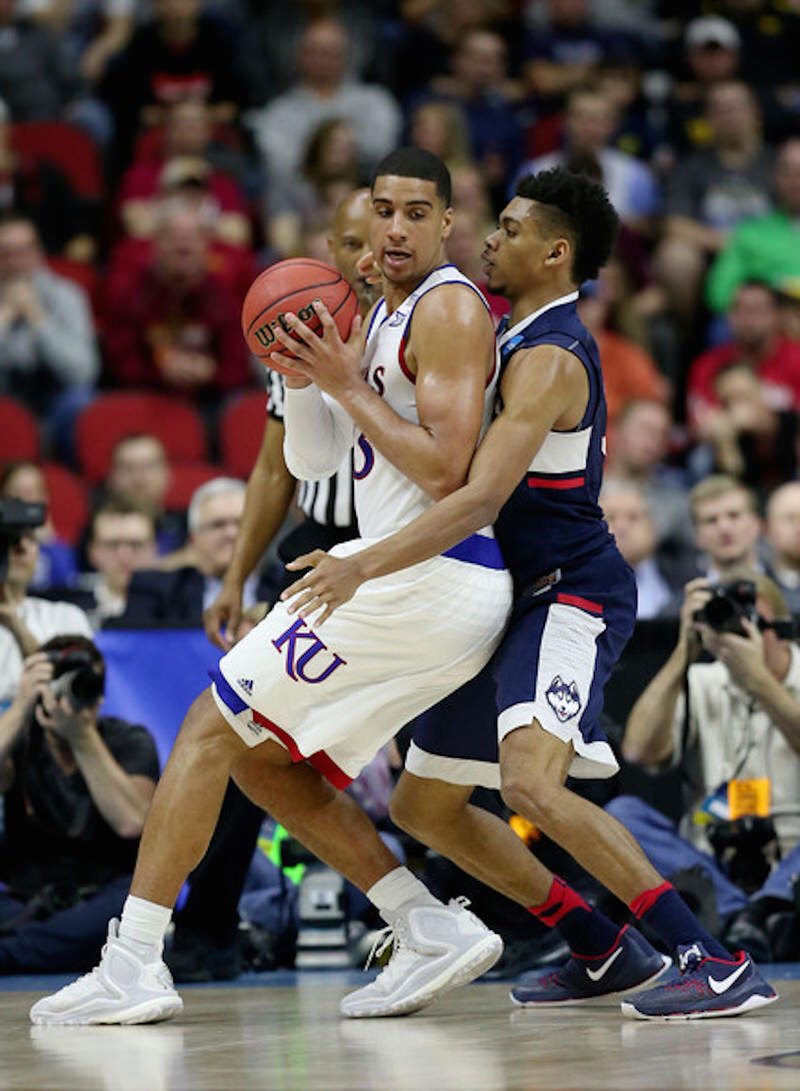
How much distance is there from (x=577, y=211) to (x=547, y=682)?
4.25ft

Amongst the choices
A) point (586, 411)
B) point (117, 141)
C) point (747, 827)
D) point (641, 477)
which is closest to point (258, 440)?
point (641, 477)

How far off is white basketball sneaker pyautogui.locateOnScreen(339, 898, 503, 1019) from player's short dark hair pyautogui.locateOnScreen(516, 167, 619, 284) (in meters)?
1.78

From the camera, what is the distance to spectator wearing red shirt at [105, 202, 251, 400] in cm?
1082

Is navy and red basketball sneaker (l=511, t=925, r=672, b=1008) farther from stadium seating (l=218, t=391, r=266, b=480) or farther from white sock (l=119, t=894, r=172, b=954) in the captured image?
stadium seating (l=218, t=391, r=266, b=480)

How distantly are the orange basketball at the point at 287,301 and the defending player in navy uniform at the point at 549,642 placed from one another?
493 mm

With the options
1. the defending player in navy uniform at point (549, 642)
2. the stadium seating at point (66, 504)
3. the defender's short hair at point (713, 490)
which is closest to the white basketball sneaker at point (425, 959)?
the defending player in navy uniform at point (549, 642)

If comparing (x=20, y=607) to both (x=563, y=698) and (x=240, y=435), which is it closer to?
(x=563, y=698)

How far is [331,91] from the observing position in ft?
42.8

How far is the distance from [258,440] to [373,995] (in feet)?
19.3

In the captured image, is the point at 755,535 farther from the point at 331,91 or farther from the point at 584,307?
the point at 331,91

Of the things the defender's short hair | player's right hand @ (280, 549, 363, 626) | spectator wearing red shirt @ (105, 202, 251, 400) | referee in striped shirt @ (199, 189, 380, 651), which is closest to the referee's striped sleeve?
referee in striped shirt @ (199, 189, 380, 651)

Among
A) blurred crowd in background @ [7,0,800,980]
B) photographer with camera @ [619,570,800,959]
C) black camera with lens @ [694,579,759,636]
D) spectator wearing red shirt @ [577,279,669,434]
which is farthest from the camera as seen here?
spectator wearing red shirt @ [577,279,669,434]

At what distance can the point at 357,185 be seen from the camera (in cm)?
1200

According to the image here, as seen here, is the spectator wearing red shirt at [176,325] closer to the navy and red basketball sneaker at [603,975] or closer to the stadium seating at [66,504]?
the stadium seating at [66,504]
